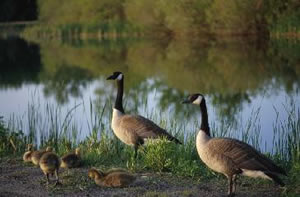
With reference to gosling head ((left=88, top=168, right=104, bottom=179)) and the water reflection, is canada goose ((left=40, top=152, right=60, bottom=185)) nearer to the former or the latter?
gosling head ((left=88, top=168, right=104, bottom=179))

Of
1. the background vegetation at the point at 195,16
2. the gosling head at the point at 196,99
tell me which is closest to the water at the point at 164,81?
the background vegetation at the point at 195,16

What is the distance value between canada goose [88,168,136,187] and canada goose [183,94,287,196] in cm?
106

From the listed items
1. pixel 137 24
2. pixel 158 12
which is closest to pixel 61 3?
pixel 137 24

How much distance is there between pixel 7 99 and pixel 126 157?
13.5 metres

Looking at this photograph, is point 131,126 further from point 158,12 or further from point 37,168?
point 158,12

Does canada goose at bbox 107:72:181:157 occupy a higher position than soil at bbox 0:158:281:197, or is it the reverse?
canada goose at bbox 107:72:181:157

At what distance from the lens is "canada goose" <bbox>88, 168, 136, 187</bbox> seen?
23.3ft

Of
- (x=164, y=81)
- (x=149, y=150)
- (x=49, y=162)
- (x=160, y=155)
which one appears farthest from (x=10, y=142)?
(x=164, y=81)

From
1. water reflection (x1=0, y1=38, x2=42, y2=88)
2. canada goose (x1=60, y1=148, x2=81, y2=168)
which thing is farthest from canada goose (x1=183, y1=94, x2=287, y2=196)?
water reflection (x1=0, y1=38, x2=42, y2=88)

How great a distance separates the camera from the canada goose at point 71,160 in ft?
26.6

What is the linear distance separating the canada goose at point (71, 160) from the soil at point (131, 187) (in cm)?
18

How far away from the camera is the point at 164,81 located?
2612 cm

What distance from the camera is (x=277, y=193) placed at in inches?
276

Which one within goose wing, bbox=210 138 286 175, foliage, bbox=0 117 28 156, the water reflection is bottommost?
the water reflection
